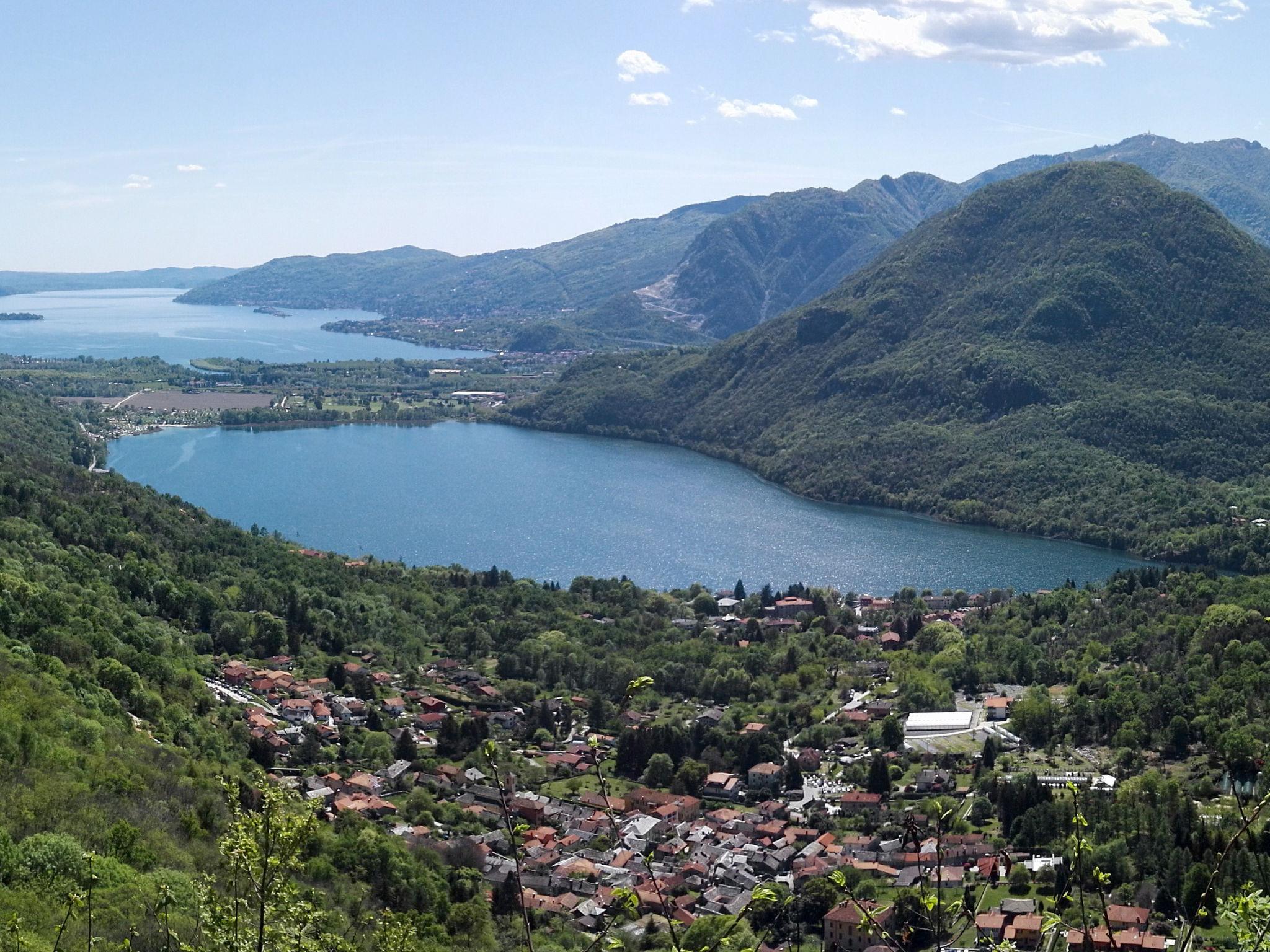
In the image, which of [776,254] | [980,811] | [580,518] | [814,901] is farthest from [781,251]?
[814,901]

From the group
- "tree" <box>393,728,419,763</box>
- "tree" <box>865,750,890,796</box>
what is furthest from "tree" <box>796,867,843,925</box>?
"tree" <box>393,728,419,763</box>

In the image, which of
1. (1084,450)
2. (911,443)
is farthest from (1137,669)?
(911,443)

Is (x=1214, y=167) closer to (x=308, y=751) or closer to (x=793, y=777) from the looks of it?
(x=793, y=777)

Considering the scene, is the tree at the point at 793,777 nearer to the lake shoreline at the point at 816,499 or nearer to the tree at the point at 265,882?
the tree at the point at 265,882

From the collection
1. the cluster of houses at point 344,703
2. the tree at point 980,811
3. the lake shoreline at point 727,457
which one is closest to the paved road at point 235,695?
the cluster of houses at point 344,703

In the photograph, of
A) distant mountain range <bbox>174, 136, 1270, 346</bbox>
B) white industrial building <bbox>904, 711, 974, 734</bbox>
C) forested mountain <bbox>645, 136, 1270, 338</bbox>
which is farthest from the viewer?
forested mountain <bbox>645, 136, 1270, 338</bbox>

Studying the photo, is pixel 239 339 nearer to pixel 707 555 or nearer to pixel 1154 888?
pixel 707 555

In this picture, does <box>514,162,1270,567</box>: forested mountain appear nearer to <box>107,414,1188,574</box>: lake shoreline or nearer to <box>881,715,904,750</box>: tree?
<box>107,414,1188,574</box>: lake shoreline
